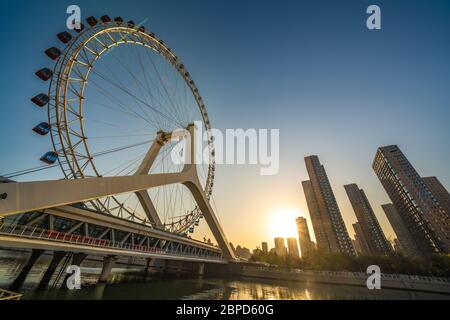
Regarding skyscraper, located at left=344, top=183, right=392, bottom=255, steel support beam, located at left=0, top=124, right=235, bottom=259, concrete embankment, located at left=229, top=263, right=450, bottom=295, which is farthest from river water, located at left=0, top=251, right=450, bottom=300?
skyscraper, located at left=344, top=183, right=392, bottom=255

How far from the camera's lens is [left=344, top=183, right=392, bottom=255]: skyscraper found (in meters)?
64.6

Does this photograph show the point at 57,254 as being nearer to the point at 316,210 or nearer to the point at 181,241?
the point at 181,241

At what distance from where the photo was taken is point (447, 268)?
27.1 metres

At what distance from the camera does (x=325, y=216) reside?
227ft

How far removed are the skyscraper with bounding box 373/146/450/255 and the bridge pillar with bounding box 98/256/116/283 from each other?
68.2 metres

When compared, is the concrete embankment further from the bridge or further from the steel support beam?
the steel support beam

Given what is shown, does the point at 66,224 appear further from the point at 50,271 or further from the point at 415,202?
the point at 415,202

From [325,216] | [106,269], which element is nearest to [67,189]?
[106,269]

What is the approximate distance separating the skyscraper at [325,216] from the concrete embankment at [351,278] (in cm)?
3303

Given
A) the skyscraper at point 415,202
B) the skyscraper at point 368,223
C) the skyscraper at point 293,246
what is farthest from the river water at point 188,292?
the skyscraper at point 293,246

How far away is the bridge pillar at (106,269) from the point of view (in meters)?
20.0
